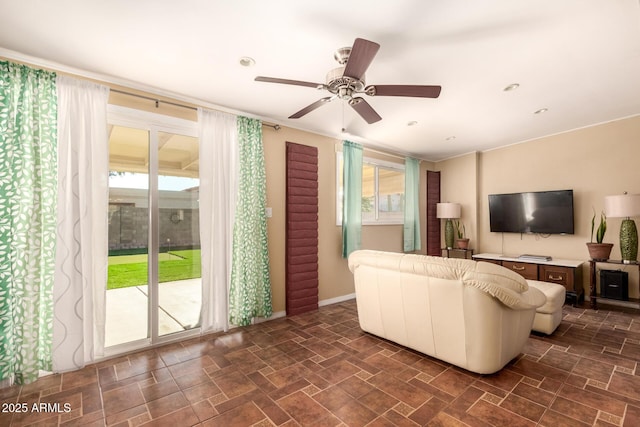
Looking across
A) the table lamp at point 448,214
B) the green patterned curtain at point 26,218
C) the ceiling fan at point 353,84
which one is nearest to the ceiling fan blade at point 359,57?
the ceiling fan at point 353,84

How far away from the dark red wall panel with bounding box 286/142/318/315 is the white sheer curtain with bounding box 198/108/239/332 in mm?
805

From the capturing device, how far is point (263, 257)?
3.52m

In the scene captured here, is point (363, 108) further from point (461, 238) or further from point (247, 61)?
point (461, 238)

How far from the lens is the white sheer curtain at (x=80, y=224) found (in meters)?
2.37

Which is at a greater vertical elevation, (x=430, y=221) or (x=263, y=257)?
(x=430, y=221)

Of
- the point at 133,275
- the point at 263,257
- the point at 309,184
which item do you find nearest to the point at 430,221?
the point at 309,184

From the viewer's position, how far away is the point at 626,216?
3543 mm

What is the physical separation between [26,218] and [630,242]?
627cm

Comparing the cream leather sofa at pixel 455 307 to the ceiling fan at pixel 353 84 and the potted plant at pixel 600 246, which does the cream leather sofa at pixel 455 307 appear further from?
the potted plant at pixel 600 246

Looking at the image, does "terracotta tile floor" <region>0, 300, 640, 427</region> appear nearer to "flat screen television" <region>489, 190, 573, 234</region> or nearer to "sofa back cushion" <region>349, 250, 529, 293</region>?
"sofa back cushion" <region>349, 250, 529, 293</region>

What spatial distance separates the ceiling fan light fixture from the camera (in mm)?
2377

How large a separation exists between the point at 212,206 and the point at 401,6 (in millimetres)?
2465

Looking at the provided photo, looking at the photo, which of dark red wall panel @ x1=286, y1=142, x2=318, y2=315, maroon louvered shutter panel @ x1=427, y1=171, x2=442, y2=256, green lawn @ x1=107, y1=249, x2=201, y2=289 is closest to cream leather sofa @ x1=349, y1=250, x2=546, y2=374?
dark red wall panel @ x1=286, y1=142, x2=318, y2=315

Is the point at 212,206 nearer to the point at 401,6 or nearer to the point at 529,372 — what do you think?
the point at 401,6
